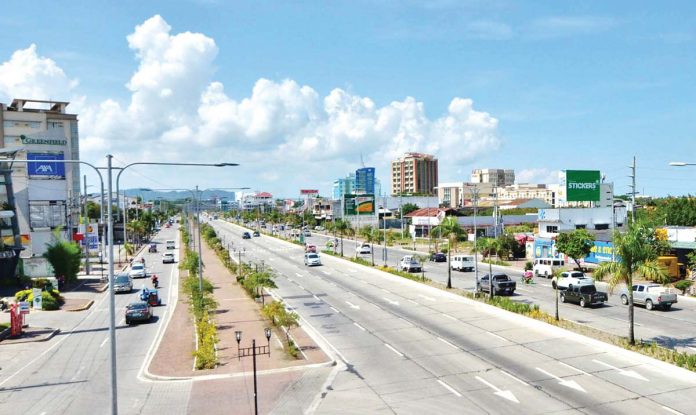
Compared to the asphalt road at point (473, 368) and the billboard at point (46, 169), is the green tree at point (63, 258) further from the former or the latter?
the asphalt road at point (473, 368)

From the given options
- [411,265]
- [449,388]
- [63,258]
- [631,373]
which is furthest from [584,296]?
[63,258]

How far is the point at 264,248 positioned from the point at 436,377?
78.4 metres

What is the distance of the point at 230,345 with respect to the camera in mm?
27766

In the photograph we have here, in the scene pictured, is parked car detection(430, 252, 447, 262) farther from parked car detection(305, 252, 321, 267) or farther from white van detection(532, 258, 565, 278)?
parked car detection(305, 252, 321, 267)

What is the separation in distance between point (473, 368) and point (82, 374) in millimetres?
16738

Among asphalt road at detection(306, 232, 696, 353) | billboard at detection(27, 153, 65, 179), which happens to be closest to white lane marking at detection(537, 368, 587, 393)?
asphalt road at detection(306, 232, 696, 353)

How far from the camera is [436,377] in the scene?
21641mm

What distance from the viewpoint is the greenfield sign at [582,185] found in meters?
76.6

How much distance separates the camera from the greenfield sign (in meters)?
76.6

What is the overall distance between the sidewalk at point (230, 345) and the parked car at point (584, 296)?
61.9 ft

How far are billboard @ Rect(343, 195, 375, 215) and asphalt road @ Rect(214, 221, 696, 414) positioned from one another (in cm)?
10010

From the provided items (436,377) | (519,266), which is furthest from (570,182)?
(436,377)

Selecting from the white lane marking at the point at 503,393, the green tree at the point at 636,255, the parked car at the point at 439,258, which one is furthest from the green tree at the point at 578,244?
the white lane marking at the point at 503,393

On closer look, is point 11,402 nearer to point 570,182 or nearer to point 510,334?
point 510,334
